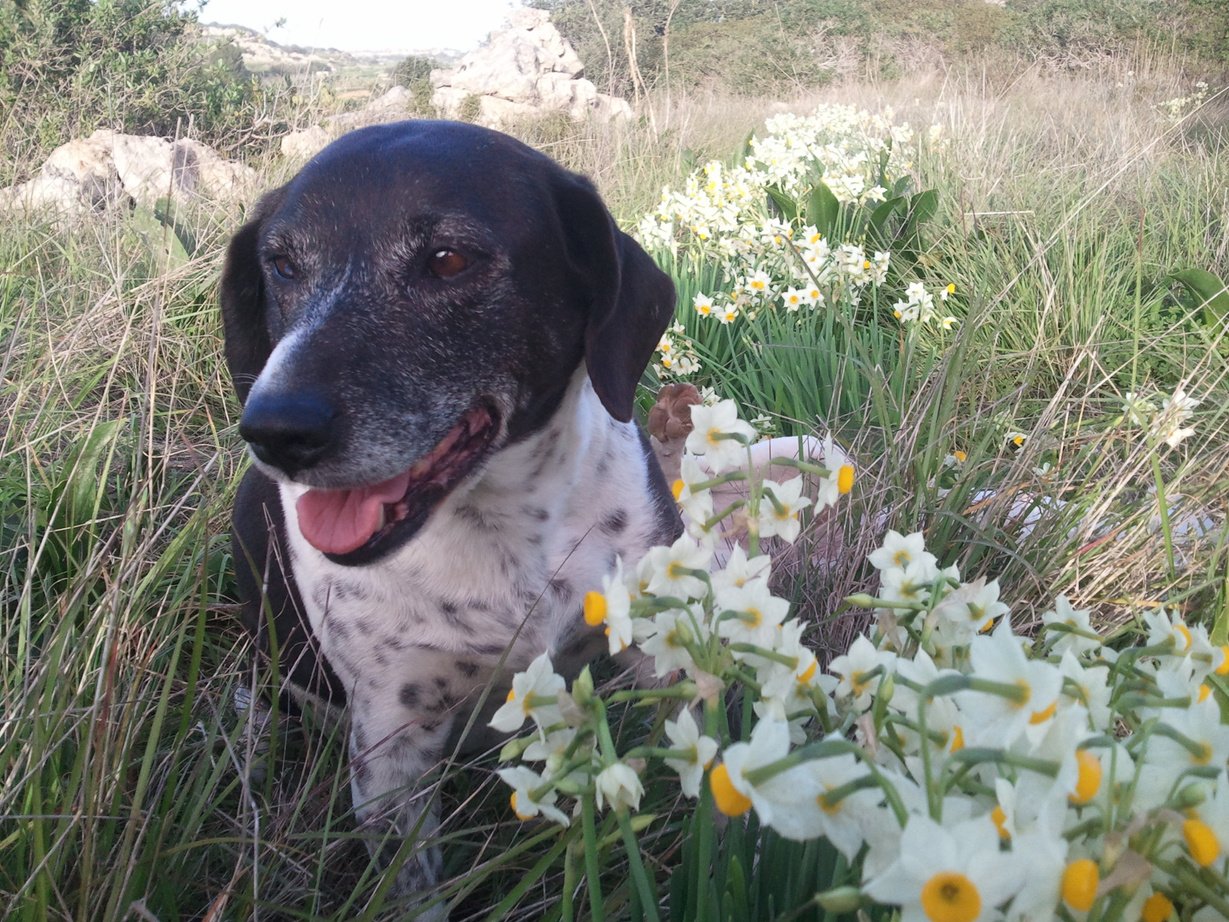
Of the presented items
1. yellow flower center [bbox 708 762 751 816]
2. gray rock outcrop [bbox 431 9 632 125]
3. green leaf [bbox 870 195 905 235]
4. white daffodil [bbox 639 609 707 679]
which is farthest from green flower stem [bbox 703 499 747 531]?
gray rock outcrop [bbox 431 9 632 125]

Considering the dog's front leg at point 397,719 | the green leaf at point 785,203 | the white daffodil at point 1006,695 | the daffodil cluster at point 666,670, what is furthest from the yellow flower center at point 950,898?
the green leaf at point 785,203

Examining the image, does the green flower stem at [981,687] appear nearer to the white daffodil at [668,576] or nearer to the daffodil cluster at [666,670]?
the daffodil cluster at [666,670]

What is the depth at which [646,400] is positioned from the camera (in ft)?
11.9

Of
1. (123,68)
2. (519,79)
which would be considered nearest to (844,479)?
(123,68)

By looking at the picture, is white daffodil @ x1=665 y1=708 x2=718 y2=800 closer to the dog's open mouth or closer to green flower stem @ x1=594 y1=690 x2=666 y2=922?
green flower stem @ x1=594 y1=690 x2=666 y2=922

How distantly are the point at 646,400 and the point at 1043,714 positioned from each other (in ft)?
9.87

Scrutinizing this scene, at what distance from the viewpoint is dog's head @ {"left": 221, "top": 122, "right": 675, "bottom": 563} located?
1.83 m

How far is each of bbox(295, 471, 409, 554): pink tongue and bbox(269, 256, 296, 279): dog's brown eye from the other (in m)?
0.47

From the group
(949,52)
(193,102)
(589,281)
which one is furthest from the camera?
(949,52)

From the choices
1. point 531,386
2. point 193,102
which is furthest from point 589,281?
point 193,102

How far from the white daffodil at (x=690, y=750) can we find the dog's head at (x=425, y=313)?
1136 millimetres

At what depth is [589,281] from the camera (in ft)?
7.07

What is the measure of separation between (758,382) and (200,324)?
2.28m

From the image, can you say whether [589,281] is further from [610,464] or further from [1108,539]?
[1108,539]
